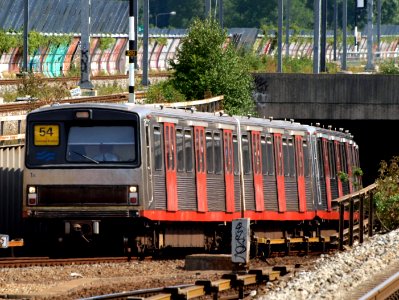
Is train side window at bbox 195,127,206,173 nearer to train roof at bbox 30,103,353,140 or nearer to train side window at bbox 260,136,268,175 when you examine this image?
train roof at bbox 30,103,353,140

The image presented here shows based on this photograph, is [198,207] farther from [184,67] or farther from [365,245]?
[184,67]

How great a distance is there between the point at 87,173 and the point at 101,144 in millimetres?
620

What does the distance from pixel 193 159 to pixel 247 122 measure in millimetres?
3353

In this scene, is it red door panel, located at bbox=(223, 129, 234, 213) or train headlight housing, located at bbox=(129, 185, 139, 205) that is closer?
train headlight housing, located at bbox=(129, 185, 139, 205)

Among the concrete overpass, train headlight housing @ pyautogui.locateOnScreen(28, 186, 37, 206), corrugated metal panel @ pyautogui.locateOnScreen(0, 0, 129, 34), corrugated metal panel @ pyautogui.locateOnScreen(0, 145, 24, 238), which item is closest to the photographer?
train headlight housing @ pyautogui.locateOnScreen(28, 186, 37, 206)

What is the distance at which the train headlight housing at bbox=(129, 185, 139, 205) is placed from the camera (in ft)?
82.7

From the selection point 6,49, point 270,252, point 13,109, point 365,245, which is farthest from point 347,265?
point 6,49

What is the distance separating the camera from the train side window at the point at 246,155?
98.9 ft

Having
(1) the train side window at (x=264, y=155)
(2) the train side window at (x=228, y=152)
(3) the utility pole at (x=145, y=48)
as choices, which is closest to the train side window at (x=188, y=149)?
(2) the train side window at (x=228, y=152)

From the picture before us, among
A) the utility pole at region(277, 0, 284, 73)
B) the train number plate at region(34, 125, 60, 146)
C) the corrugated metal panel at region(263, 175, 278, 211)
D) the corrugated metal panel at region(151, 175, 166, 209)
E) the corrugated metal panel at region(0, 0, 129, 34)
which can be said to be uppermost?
the corrugated metal panel at region(0, 0, 129, 34)

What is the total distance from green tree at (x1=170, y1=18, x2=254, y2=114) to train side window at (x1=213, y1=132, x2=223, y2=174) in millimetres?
20562

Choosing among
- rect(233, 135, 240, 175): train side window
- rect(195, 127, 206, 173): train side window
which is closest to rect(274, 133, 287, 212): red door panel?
rect(233, 135, 240, 175): train side window

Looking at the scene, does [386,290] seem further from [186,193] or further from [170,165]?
[186,193]

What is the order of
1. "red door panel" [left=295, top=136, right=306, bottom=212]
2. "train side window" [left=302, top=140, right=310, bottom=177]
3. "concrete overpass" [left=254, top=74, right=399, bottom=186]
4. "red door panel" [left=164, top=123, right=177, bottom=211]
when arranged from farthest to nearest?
"concrete overpass" [left=254, top=74, right=399, bottom=186] < "train side window" [left=302, top=140, right=310, bottom=177] < "red door panel" [left=295, top=136, right=306, bottom=212] < "red door panel" [left=164, top=123, right=177, bottom=211]
